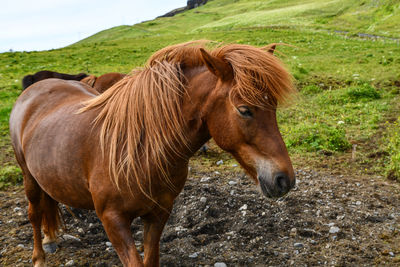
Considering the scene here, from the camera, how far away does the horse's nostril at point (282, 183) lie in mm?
2315

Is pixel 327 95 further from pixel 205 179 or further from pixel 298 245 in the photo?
pixel 298 245

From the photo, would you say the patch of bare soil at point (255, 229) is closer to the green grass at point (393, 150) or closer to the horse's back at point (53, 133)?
the green grass at point (393, 150)

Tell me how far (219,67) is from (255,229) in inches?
96.3

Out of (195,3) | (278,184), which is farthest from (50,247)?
(195,3)

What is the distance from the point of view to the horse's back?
2.99m

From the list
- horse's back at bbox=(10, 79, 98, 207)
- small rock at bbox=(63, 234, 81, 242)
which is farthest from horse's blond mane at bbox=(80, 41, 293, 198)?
small rock at bbox=(63, 234, 81, 242)

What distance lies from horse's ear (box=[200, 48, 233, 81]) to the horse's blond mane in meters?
0.05

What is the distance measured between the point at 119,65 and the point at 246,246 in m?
15.9

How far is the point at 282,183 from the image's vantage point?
2.32 metres

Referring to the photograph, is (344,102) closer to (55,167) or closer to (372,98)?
(372,98)

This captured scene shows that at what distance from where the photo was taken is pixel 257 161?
2377mm

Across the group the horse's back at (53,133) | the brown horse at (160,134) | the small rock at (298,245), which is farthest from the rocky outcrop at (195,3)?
the brown horse at (160,134)

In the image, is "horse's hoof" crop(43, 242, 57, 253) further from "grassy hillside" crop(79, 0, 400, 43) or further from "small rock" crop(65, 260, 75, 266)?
"grassy hillside" crop(79, 0, 400, 43)

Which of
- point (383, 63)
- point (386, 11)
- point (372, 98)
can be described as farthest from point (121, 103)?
point (386, 11)
